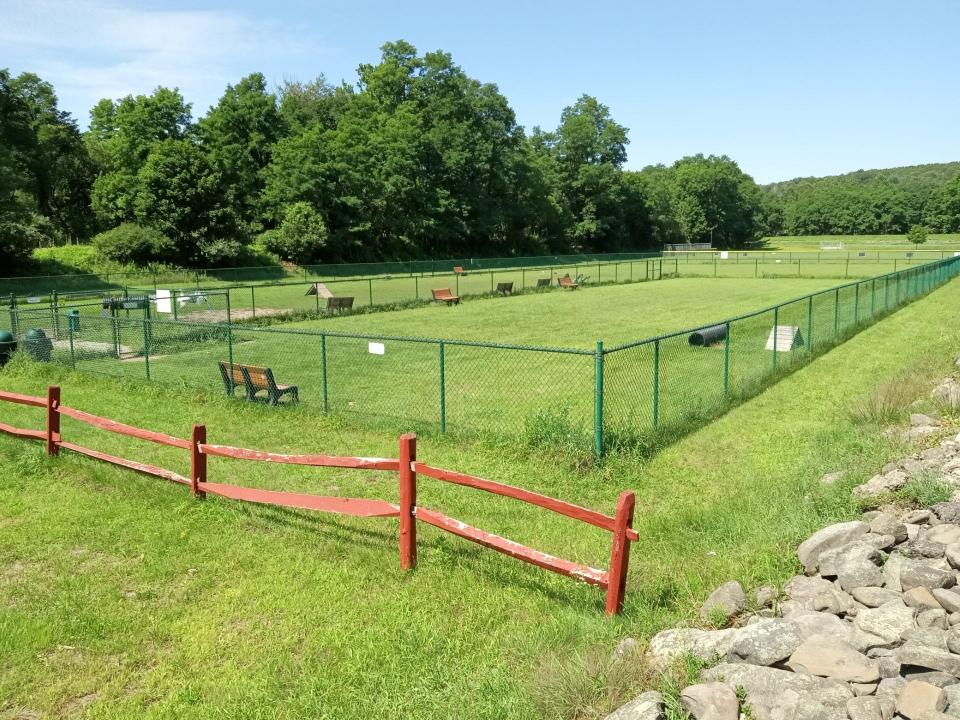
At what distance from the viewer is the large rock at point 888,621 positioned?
164 inches

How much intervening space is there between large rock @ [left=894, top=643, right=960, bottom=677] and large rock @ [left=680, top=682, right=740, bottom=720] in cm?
88

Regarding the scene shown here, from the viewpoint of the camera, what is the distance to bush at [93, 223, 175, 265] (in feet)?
158

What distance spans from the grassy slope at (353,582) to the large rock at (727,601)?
19cm

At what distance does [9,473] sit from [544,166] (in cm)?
9548

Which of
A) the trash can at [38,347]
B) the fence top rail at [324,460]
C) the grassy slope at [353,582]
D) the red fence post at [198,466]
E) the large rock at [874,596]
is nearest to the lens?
the large rock at [874,596]

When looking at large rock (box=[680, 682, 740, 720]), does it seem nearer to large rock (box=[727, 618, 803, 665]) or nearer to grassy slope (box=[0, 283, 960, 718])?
large rock (box=[727, 618, 803, 665])

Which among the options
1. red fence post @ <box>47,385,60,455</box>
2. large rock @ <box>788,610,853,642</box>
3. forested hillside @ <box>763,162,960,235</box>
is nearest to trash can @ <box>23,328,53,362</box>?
red fence post @ <box>47,385,60,455</box>

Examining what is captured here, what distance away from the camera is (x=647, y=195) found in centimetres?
10981

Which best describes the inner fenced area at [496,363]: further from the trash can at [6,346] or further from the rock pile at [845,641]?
the rock pile at [845,641]

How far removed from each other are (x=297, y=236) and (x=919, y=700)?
189 feet

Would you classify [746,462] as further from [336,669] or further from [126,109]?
[126,109]

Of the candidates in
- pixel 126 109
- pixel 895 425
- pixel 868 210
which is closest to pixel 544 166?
pixel 126 109

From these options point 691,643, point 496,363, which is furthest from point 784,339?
point 691,643

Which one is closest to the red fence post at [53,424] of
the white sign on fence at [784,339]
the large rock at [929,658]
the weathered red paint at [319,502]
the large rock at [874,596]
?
the weathered red paint at [319,502]
